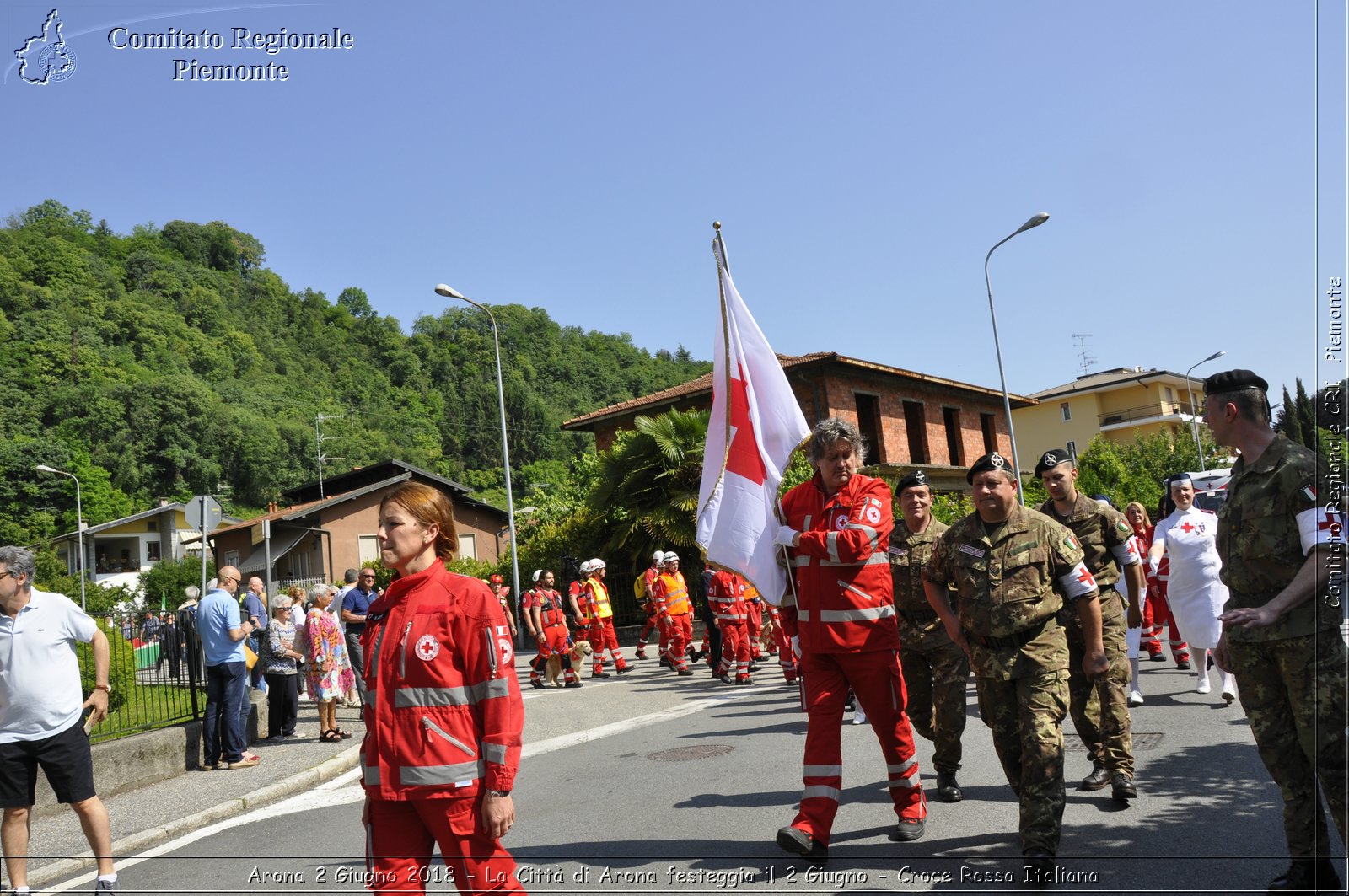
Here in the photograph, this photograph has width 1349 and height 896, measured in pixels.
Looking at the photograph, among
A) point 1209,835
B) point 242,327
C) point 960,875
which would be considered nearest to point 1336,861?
point 1209,835

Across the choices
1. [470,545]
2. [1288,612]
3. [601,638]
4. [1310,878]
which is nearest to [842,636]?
[1288,612]

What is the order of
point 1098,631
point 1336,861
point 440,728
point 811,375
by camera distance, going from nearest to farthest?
point 440,728 → point 1336,861 → point 1098,631 → point 811,375

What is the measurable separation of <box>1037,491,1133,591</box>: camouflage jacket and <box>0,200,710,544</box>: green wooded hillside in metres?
73.4

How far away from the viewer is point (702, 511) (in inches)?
243

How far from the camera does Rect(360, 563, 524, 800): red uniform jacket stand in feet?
11.6

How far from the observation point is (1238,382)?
4.35 metres

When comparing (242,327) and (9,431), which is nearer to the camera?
(9,431)

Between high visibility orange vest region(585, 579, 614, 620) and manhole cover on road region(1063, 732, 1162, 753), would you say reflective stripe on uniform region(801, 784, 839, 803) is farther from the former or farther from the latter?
high visibility orange vest region(585, 579, 614, 620)

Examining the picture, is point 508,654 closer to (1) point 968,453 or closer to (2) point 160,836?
(2) point 160,836

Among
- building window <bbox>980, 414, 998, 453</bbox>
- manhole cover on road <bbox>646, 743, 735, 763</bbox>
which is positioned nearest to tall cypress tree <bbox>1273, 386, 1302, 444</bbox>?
manhole cover on road <bbox>646, 743, 735, 763</bbox>

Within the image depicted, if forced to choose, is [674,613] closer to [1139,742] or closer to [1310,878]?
[1139,742]

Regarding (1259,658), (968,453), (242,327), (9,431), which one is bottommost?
(1259,658)

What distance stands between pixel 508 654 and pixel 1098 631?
313 cm

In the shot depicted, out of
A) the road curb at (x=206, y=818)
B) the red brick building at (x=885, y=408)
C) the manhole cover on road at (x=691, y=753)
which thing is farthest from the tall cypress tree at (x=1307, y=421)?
the red brick building at (x=885, y=408)
